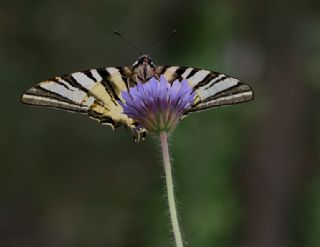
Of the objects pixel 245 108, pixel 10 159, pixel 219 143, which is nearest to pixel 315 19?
pixel 245 108

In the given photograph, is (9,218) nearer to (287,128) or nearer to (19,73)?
(19,73)

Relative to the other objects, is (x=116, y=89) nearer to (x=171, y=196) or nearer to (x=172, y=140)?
(x=171, y=196)

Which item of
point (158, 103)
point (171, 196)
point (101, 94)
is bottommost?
point (171, 196)

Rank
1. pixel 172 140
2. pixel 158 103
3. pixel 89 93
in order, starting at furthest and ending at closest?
1. pixel 172 140
2. pixel 89 93
3. pixel 158 103

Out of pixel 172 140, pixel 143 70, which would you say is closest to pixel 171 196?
pixel 143 70

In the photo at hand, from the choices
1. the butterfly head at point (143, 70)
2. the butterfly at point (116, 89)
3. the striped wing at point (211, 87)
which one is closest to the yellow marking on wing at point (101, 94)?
the butterfly at point (116, 89)

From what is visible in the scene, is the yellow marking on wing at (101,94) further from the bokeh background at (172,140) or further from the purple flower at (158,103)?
the bokeh background at (172,140)

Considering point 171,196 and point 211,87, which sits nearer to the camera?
point 171,196
